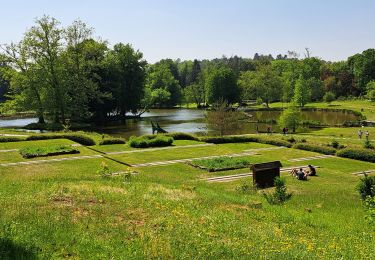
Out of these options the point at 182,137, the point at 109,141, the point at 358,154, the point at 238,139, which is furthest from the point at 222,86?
the point at 358,154

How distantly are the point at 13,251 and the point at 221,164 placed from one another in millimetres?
22378

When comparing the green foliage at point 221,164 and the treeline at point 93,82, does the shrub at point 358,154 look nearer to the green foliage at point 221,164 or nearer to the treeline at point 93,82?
the green foliage at point 221,164

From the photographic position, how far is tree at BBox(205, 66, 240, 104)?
119 meters

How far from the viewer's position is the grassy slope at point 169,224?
9406 mm

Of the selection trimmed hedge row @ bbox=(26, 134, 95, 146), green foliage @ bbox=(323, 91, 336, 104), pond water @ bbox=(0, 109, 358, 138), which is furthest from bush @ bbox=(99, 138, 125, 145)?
green foliage @ bbox=(323, 91, 336, 104)

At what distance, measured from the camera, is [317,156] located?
1436 inches

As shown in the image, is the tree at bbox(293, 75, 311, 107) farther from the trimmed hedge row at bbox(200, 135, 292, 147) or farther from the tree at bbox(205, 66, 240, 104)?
the trimmed hedge row at bbox(200, 135, 292, 147)

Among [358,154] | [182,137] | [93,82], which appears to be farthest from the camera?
[93,82]

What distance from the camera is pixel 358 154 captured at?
35.3 metres

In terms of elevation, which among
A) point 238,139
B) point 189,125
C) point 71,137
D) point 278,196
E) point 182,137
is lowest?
point 189,125

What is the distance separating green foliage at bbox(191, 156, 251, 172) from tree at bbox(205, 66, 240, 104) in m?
87.6

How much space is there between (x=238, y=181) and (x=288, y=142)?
58.8 ft

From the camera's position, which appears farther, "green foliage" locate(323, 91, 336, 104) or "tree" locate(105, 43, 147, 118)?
"green foliage" locate(323, 91, 336, 104)

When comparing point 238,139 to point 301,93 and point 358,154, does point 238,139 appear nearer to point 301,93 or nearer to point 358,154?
point 358,154
